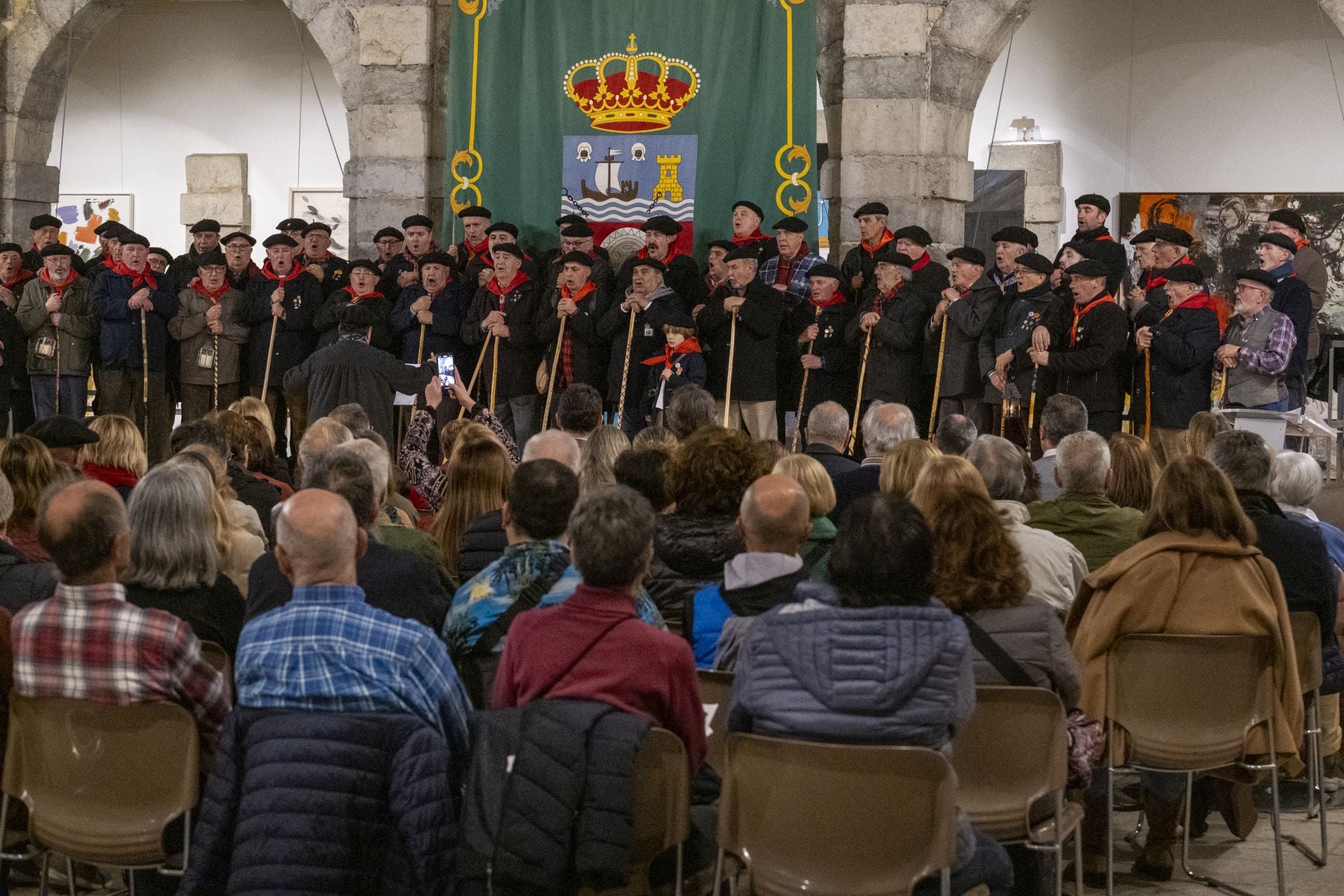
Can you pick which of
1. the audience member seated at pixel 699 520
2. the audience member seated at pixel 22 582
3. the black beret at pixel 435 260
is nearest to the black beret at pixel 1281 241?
the black beret at pixel 435 260

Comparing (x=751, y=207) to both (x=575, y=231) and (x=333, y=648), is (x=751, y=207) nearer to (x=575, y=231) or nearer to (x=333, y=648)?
(x=575, y=231)

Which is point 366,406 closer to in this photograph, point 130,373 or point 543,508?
point 130,373

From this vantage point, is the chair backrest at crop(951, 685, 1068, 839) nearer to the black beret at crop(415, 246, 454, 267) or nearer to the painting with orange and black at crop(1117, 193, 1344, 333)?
the black beret at crop(415, 246, 454, 267)

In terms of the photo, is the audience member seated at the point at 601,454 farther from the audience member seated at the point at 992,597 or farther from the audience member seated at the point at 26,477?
Result: the audience member seated at the point at 992,597

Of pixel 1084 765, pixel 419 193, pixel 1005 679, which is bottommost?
pixel 1084 765

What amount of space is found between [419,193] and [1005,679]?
7849mm

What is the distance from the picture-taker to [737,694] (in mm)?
2898

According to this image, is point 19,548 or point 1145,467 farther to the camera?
point 1145,467

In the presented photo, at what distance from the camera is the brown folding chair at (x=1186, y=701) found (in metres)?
3.73

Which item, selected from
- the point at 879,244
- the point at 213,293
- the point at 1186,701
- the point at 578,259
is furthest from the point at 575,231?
the point at 1186,701

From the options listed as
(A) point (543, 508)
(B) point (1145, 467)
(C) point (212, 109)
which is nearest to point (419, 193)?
(C) point (212, 109)

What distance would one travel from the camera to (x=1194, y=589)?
12.3 ft

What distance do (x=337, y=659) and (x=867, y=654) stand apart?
91 centimetres

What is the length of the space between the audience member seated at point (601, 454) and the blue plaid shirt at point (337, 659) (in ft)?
7.26
